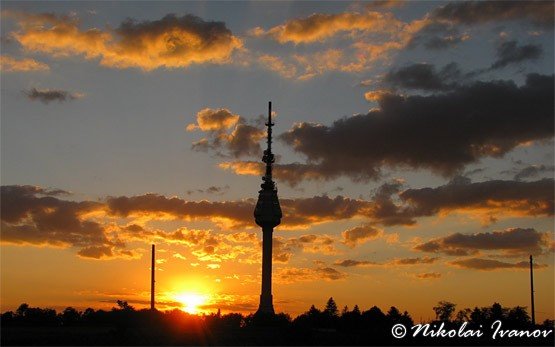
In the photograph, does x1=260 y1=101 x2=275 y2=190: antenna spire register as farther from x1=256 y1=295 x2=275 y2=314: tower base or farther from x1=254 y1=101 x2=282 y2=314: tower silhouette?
x1=256 y1=295 x2=275 y2=314: tower base

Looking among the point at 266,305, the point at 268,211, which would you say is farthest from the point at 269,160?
the point at 266,305

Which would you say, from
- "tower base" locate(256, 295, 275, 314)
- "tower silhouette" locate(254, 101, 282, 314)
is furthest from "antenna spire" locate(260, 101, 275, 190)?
"tower base" locate(256, 295, 275, 314)

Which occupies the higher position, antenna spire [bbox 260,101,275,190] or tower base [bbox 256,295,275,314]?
antenna spire [bbox 260,101,275,190]

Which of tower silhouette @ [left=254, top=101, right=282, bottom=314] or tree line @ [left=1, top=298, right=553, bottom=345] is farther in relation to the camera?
tower silhouette @ [left=254, top=101, right=282, bottom=314]

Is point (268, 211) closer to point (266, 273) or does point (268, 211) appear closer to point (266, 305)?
point (266, 273)

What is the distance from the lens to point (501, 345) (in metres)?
104

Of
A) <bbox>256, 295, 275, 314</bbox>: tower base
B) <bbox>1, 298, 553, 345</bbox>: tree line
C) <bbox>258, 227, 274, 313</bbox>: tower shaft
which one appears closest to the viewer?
<bbox>1, 298, 553, 345</bbox>: tree line

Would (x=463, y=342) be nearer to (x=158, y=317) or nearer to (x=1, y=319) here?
(x=158, y=317)

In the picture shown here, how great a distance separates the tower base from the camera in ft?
507

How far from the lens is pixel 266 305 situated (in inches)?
6127

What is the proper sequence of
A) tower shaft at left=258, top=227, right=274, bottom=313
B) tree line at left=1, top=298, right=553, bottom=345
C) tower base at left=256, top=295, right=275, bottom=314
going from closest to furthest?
tree line at left=1, top=298, right=553, bottom=345, tower base at left=256, top=295, right=275, bottom=314, tower shaft at left=258, top=227, right=274, bottom=313

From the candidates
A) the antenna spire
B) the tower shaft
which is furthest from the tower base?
the antenna spire

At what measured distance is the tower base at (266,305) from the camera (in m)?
154

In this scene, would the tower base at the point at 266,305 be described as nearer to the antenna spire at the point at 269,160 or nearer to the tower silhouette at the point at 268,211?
the tower silhouette at the point at 268,211
